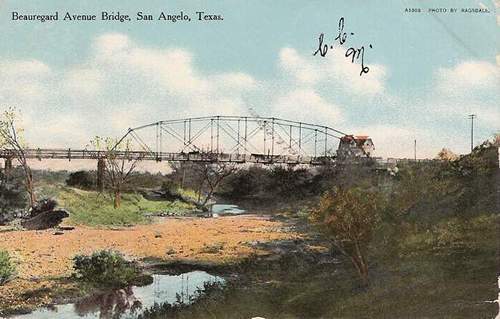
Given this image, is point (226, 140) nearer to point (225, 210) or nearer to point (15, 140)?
point (225, 210)

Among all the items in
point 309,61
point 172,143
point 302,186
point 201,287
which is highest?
point 309,61

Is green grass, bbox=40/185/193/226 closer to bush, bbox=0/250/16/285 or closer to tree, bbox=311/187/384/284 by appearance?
bush, bbox=0/250/16/285

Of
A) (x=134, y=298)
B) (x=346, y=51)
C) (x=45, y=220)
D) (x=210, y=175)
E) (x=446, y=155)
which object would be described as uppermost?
(x=346, y=51)

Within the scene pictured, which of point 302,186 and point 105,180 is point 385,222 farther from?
point 105,180

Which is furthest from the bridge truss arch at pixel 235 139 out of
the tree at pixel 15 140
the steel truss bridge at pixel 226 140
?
the tree at pixel 15 140

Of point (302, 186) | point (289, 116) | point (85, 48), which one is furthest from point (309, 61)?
point (85, 48)

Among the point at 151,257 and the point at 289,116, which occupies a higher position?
the point at 289,116

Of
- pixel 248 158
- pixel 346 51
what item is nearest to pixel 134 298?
pixel 248 158

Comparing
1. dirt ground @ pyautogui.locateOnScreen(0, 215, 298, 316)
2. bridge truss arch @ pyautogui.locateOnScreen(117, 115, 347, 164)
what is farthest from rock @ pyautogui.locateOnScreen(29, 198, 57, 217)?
bridge truss arch @ pyautogui.locateOnScreen(117, 115, 347, 164)
